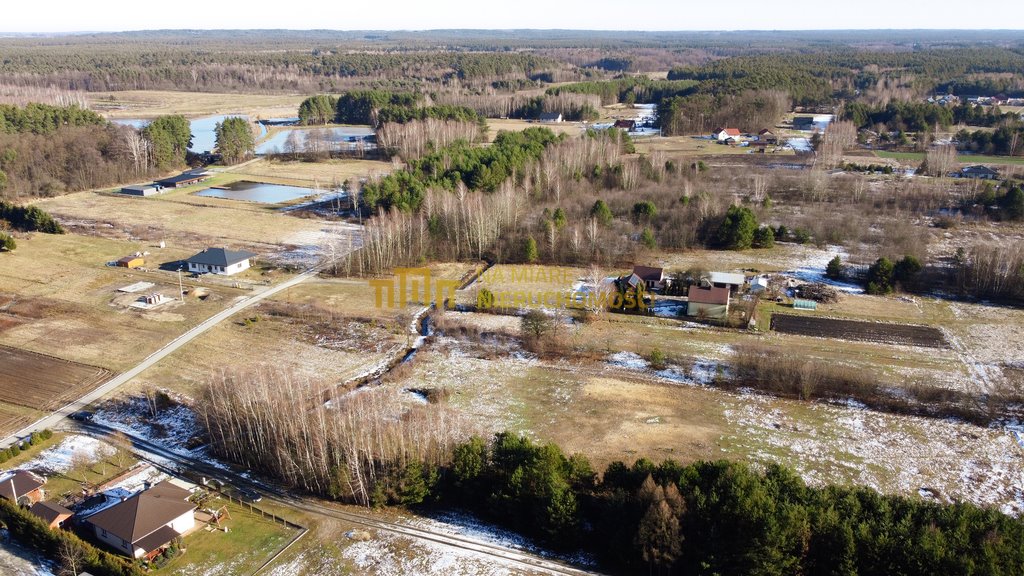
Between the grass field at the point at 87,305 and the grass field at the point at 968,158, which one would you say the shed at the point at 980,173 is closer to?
the grass field at the point at 968,158

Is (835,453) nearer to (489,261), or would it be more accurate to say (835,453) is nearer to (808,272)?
(808,272)

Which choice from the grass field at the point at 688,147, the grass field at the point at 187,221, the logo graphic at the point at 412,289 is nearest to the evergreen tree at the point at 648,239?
the logo graphic at the point at 412,289

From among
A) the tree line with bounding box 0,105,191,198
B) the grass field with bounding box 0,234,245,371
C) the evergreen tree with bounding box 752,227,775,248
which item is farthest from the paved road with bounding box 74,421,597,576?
the tree line with bounding box 0,105,191,198

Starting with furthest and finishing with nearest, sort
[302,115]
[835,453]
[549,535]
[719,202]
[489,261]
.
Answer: [302,115] < [719,202] < [489,261] < [835,453] < [549,535]

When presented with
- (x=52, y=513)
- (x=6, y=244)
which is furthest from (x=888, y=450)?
(x=6, y=244)

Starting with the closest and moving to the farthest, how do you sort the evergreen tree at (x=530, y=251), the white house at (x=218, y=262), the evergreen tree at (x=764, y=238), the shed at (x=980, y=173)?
1. the white house at (x=218, y=262)
2. the evergreen tree at (x=530, y=251)
3. the evergreen tree at (x=764, y=238)
4. the shed at (x=980, y=173)

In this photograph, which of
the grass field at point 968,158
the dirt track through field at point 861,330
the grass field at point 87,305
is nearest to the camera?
the dirt track through field at point 861,330

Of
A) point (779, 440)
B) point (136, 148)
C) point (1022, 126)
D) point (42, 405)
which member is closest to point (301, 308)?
point (42, 405)

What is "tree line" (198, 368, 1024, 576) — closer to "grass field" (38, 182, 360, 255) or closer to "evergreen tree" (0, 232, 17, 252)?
"grass field" (38, 182, 360, 255)
